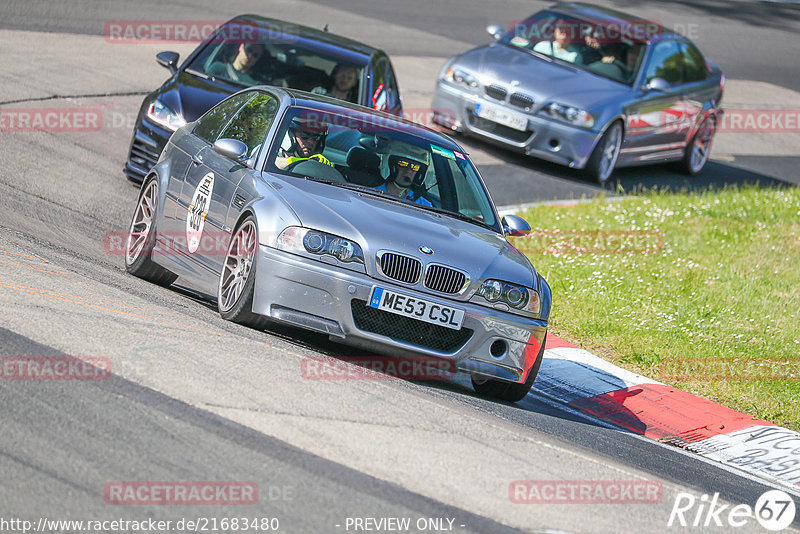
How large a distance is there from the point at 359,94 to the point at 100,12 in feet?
28.2

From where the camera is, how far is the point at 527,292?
7246 mm

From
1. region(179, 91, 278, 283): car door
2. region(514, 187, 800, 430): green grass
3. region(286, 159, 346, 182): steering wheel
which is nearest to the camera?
region(179, 91, 278, 283): car door

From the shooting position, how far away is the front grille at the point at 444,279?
22.7ft

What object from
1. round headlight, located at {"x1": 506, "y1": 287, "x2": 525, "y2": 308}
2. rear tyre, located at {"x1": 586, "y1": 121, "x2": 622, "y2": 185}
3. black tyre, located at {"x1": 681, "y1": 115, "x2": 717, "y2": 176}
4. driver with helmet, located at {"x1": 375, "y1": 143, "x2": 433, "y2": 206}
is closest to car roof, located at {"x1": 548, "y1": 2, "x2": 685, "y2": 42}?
black tyre, located at {"x1": 681, "y1": 115, "x2": 717, "y2": 176}

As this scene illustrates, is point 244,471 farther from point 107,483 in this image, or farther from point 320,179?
point 320,179

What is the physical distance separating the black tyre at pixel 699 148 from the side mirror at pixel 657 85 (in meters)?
1.37

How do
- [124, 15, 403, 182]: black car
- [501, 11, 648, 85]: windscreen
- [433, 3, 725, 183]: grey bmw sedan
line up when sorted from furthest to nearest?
[501, 11, 648, 85]: windscreen, [433, 3, 725, 183]: grey bmw sedan, [124, 15, 403, 182]: black car

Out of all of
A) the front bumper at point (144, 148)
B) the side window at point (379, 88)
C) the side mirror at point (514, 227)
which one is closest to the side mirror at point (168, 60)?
the front bumper at point (144, 148)

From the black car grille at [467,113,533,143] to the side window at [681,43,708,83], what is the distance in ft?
10.6

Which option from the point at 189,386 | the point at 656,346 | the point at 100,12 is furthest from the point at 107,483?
the point at 100,12

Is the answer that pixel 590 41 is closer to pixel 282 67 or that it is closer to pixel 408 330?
pixel 282 67

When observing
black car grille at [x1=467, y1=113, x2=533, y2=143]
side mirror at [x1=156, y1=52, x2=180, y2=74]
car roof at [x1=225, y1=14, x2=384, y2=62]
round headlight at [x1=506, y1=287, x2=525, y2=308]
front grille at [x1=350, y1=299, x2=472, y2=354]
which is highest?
round headlight at [x1=506, y1=287, x2=525, y2=308]

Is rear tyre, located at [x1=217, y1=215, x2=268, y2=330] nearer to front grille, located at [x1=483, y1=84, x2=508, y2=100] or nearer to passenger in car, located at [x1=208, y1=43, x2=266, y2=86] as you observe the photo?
passenger in car, located at [x1=208, y1=43, x2=266, y2=86]

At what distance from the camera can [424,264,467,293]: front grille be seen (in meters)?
Result: 6.93
